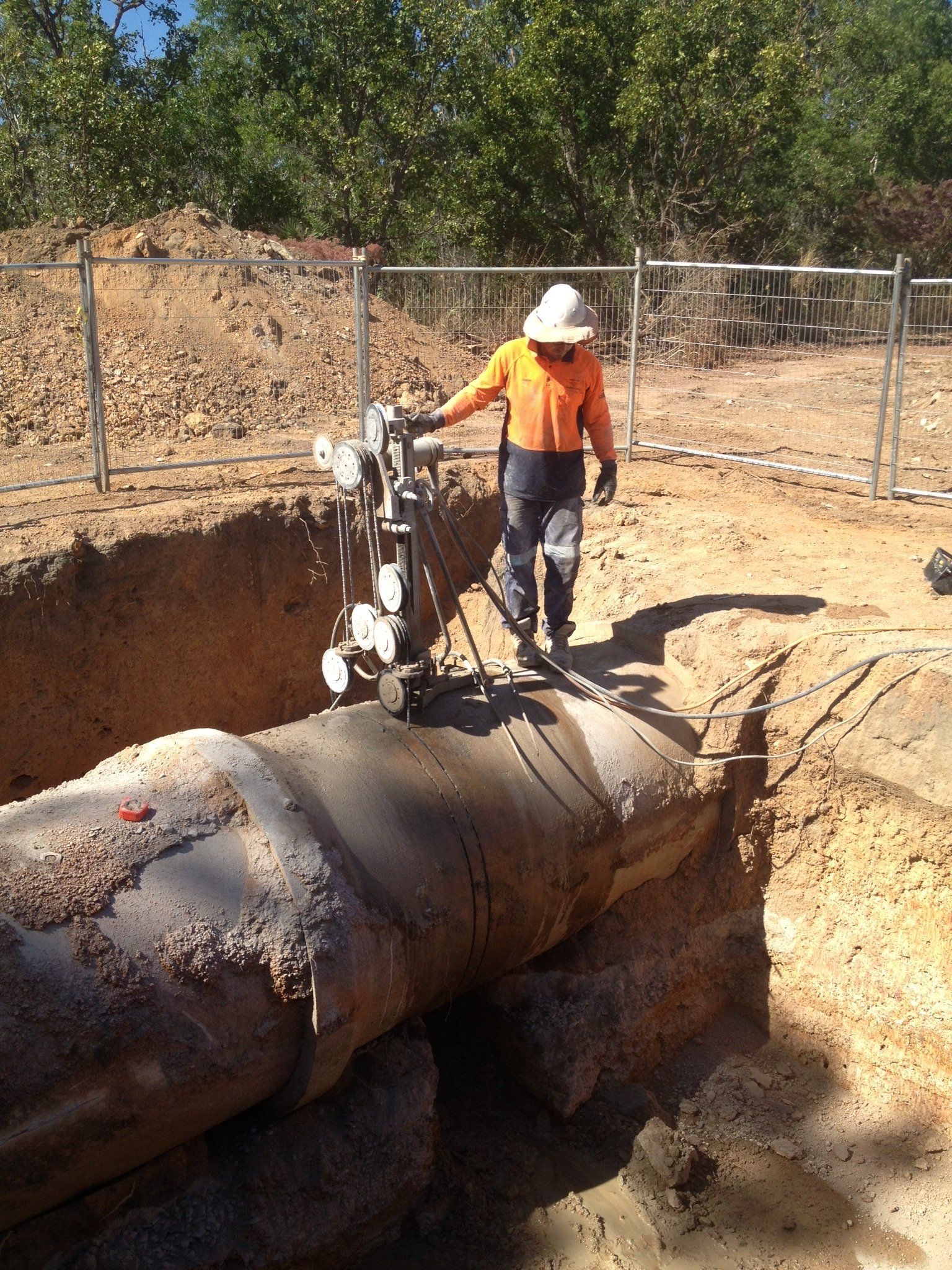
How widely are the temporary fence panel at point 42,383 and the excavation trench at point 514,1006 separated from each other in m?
2.42

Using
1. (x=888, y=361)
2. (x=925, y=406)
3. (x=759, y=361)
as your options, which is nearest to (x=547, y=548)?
(x=888, y=361)

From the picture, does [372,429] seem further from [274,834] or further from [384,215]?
[384,215]

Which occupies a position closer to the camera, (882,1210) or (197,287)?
(882,1210)

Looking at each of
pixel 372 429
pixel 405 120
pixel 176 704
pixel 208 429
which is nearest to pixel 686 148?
pixel 405 120

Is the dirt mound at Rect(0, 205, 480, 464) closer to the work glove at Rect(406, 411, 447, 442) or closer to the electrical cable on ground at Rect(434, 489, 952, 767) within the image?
the work glove at Rect(406, 411, 447, 442)

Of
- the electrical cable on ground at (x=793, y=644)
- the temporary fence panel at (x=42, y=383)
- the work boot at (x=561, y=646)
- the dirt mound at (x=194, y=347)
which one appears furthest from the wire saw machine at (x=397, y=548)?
the dirt mound at (x=194, y=347)

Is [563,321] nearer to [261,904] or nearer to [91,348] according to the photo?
[261,904]

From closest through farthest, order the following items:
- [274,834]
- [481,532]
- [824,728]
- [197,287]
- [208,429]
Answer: [274,834] < [824,728] < [481,532] < [208,429] < [197,287]

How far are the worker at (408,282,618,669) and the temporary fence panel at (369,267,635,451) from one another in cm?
454

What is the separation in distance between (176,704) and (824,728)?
4402 millimetres

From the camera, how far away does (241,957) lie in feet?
11.9

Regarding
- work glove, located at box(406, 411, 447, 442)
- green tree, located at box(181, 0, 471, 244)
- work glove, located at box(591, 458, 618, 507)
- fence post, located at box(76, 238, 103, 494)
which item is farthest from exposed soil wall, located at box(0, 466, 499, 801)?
green tree, located at box(181, 0, 471, 244)

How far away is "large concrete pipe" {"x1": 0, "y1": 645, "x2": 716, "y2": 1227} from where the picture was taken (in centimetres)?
329

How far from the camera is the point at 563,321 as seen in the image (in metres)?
4.97
